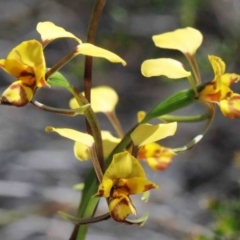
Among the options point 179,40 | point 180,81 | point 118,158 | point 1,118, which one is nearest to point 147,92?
point 180,81

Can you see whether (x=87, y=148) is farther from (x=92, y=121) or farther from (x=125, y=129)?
(x=125, y=129)

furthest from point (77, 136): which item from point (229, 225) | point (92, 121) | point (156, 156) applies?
point (229, 225)

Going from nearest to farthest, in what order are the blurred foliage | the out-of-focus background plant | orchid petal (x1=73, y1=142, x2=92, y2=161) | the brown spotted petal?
1. the brown spotted petal
2. orchid petal (x1=73, y1=142, x2=92, y2=161)
3. the blurred foliage
4. the out-of-focus background plant

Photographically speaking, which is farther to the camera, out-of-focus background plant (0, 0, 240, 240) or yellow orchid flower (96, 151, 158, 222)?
out-of-focus background plant (0, 0, 240, 240)

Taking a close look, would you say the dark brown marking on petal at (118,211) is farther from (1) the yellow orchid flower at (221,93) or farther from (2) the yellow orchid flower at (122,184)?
(1) the yellow orchid flower at (221,93)

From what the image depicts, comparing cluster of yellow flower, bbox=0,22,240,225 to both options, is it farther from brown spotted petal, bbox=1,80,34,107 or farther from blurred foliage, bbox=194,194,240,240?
blurred foliage, bbox=194,194,240,240

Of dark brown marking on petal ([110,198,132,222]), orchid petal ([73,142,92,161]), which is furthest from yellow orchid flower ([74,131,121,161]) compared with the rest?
dark brown marking on petal ([110,198,132,222])

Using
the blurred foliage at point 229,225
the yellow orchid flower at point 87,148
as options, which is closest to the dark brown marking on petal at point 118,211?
the yellow orchid flower at point 87,148
